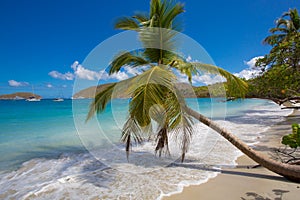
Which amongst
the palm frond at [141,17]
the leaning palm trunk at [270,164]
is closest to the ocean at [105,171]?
the leaning palm trunk at [270,164]

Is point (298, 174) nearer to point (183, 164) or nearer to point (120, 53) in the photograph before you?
point (183, 164)

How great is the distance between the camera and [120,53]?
466 cm

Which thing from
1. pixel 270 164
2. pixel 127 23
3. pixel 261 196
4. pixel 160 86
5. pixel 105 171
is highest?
pixel 127 23

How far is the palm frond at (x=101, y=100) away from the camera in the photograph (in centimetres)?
440

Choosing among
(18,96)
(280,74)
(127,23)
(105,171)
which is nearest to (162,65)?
(127,23)

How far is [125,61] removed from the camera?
15.6 feet

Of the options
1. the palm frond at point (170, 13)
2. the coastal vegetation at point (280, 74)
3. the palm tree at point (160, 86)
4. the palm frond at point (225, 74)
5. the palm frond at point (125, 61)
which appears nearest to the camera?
the palm tree at point (160, 86)

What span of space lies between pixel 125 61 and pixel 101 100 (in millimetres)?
1207

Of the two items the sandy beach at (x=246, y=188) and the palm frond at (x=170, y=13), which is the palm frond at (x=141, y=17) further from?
the sandy beach at (x=246, y=188)

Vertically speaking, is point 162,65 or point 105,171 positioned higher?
point 162,65

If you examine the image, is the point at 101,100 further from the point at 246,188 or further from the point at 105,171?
the point at 246,188

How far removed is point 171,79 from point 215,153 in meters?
3.83

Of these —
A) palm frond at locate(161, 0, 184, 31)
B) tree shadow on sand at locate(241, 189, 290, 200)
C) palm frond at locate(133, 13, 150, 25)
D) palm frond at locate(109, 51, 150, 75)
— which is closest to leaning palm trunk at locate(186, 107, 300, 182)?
tree shadow on sand at locate(241, 189, 290, 200)

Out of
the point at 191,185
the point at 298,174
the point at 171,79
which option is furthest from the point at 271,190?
the point at 171,79
